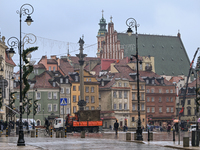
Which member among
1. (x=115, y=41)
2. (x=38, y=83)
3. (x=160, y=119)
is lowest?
(x=160, y=119)

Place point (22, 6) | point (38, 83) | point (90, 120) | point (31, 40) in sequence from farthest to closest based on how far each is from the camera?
point (38, 83) < point (90, 120) < point (31, 40) < point (22, 6)

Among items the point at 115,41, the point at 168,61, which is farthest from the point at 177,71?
the point at 115,41

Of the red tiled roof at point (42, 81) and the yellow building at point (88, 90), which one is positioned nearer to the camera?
the red tiled roof at point (42, 81)

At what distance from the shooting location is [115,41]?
442ft

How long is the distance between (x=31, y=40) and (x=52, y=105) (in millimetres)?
72460

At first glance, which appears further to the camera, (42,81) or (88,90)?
(88,90)

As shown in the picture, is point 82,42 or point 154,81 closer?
point 82,42

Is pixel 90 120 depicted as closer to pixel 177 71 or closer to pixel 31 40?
pixel 31 40

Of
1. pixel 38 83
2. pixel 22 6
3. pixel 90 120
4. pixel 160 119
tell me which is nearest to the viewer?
pixel 22 6

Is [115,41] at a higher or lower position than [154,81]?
higher

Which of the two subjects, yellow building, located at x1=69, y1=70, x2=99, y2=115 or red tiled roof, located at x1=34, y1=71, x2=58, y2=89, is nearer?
red tiled roof, located at x1=34, y1=71, x2=58, y2=89

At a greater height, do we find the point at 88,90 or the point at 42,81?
the point at 42,81

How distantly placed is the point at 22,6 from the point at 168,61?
372 ft

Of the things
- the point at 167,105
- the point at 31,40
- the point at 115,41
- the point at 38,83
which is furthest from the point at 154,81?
the point at 31,40
